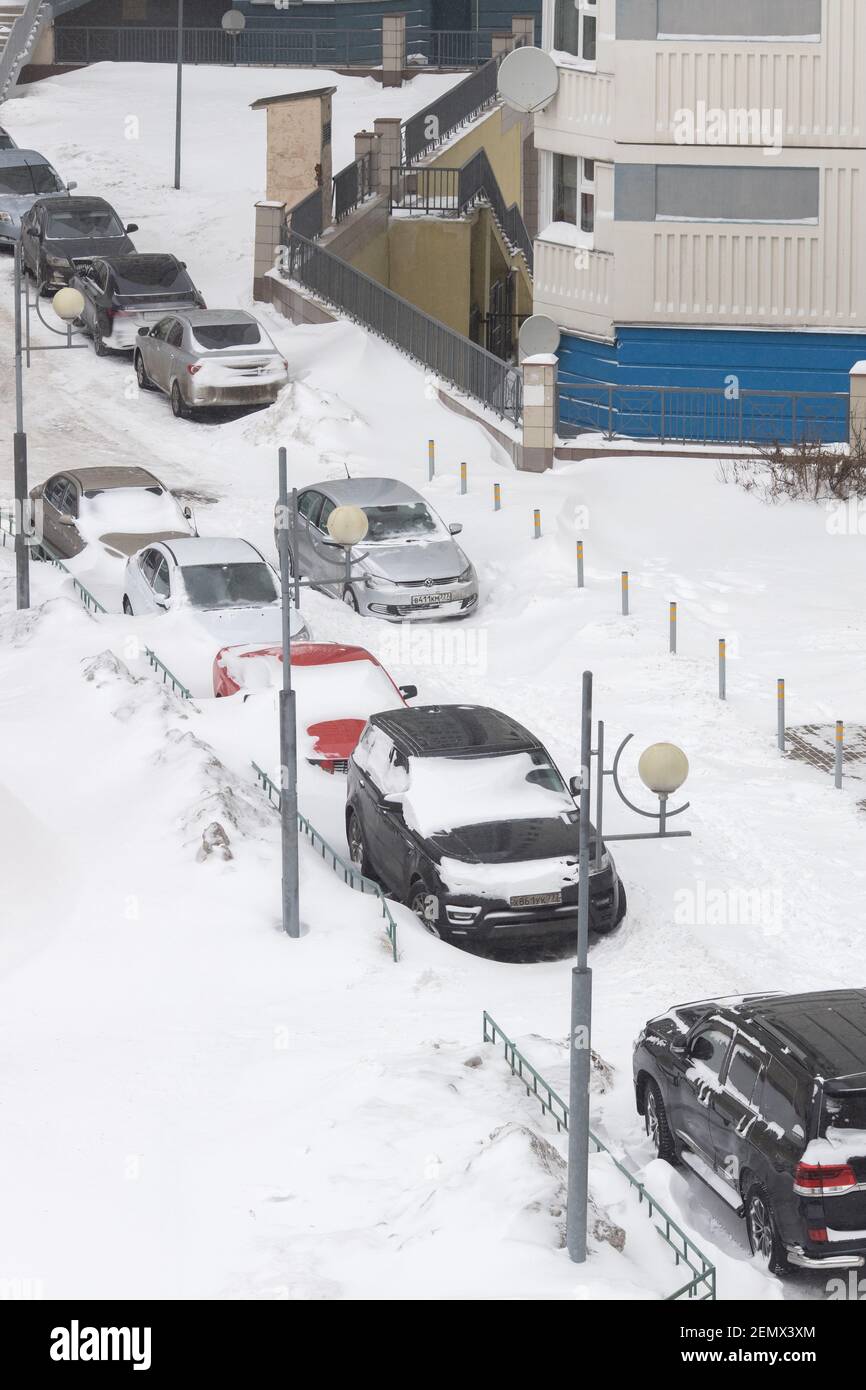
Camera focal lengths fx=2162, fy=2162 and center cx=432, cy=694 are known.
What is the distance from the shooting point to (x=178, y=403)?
32.8m

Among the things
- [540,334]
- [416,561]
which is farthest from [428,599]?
[540,334]

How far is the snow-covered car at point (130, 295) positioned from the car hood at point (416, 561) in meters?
10.4

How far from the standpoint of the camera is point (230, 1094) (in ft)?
44.2

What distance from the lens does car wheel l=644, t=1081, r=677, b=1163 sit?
13.5 meters

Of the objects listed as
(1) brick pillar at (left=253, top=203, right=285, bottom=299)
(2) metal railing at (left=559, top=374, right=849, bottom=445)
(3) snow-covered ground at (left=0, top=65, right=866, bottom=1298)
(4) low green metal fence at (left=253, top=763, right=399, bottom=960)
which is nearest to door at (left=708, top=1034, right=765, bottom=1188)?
(3) snow-covered ground at (left=0, top=65, right=866, bottom=1298)

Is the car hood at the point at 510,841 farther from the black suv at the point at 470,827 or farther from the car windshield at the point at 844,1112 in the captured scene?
the car windshield at the point at 844,1112

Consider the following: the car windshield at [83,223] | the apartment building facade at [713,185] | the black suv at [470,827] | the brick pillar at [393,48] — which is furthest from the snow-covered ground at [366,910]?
the brick pillar at [393,48]

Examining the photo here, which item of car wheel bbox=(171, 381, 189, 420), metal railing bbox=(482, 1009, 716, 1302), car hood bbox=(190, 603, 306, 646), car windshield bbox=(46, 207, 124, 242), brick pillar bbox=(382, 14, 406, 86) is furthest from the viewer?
brick pillar bbox=(382, 14, 406, 86)

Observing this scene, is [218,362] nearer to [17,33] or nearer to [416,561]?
[416,561]

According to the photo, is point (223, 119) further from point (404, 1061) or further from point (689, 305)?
point (404, 1061)

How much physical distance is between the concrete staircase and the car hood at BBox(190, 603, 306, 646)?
31.0 m

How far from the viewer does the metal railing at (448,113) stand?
44.0m

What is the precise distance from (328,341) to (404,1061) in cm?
2235

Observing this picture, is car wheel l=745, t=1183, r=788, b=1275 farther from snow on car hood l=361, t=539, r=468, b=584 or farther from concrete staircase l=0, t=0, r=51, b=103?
concrete staircase l=0, t=0, r=51, b=103
